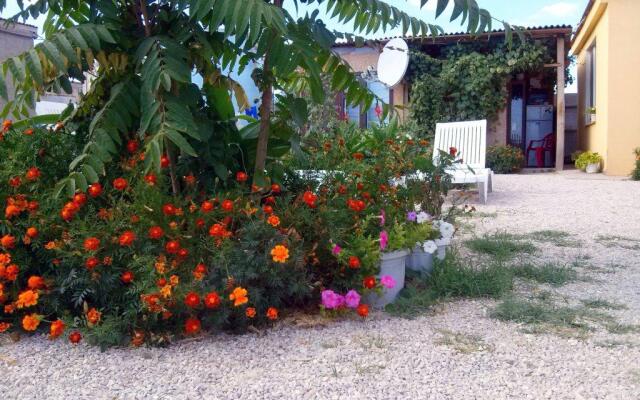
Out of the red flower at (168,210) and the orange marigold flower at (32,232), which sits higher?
the red flower at (168,210)

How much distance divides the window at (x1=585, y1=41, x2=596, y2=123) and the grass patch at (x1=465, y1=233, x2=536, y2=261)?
29.7 feet

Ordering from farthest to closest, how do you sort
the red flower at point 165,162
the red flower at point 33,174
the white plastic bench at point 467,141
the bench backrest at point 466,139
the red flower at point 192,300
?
the bench backrest at point 466,139 → the white plastic bench at point 467,141 → the red flower at point 165,162 → the red flower at point 33,174 → the red flower at point 192,300

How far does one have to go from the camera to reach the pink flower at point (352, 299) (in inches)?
115

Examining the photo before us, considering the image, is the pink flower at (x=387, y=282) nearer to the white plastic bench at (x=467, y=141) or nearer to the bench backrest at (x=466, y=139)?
the white plastic bench at (x=467, y=141)

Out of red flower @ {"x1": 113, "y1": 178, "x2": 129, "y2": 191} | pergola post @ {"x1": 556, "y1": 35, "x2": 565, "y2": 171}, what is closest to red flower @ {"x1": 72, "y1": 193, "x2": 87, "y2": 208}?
red flower @ {"x1": 113, "y1": 178, "x2": 129, "y2": 191}

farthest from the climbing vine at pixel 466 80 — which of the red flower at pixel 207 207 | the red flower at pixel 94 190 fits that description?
the red flower at pixel 94 190

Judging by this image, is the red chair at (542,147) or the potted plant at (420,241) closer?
the potted plant at (420,241)

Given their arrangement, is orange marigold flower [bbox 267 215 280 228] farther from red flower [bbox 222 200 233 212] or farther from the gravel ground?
the gravel ground

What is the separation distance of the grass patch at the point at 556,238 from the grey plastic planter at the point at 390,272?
2.20m

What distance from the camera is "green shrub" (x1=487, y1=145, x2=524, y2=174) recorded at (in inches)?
494

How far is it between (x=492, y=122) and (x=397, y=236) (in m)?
11.1

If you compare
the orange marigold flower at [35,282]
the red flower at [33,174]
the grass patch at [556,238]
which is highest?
the red flower at [33,174]

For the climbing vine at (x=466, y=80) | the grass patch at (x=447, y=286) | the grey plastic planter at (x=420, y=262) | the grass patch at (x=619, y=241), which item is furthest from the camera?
the climbing vine at (x=466, y=80)

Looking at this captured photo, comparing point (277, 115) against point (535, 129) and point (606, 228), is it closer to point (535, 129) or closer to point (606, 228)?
point (606, 228)
